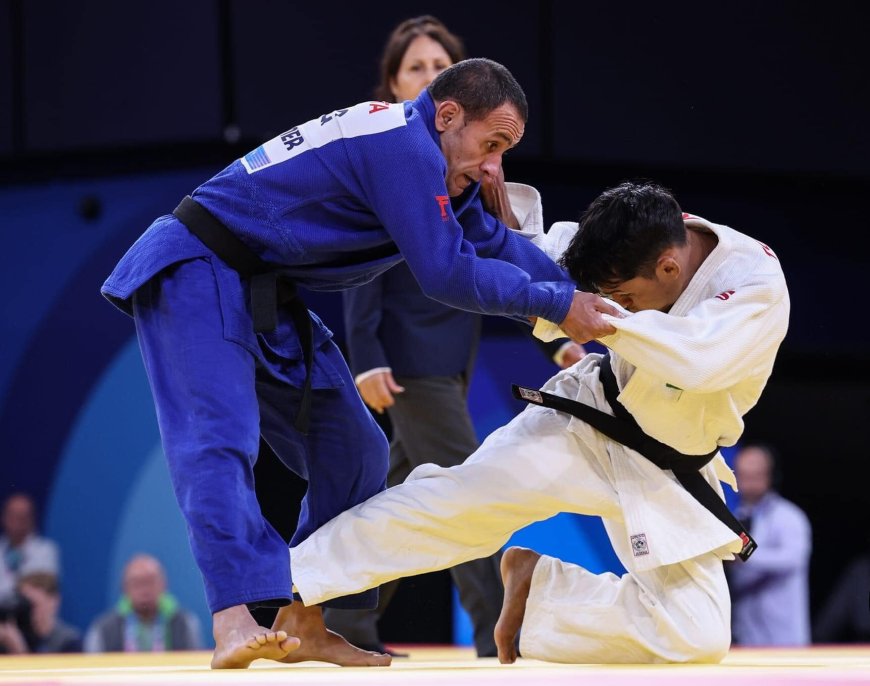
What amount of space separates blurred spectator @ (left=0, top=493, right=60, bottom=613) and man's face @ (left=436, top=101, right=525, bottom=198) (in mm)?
4178

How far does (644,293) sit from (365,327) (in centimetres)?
119

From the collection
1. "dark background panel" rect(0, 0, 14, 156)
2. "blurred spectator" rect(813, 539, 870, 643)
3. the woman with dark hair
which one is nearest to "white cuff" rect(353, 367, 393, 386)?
the woman with dark hair

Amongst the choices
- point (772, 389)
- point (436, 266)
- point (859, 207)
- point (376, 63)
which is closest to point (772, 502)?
point (772, 389)

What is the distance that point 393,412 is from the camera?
4.00 metres

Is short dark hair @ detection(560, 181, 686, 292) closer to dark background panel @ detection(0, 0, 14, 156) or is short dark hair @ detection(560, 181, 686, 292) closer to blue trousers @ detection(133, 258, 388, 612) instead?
blue trousers @ detection(133, 258, 388, 612)

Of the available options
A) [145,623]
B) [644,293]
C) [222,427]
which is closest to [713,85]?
[145,623]

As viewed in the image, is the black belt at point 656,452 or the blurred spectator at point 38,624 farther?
the blurred spectator at point 38,624

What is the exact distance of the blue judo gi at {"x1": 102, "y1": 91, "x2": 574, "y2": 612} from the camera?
268 centimetres

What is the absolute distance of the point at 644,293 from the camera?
3.02 m

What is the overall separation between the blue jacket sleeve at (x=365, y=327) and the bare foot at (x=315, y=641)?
1.07m

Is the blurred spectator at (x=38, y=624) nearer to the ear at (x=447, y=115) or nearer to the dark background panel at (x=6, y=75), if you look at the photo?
the dark background panel at (x=6, y=75)

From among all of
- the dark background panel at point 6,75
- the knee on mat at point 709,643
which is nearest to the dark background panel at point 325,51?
the dark background panel at point 6,75

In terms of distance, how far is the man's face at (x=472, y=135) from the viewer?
291 centimetres

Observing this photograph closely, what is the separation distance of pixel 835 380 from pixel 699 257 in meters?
4.07
